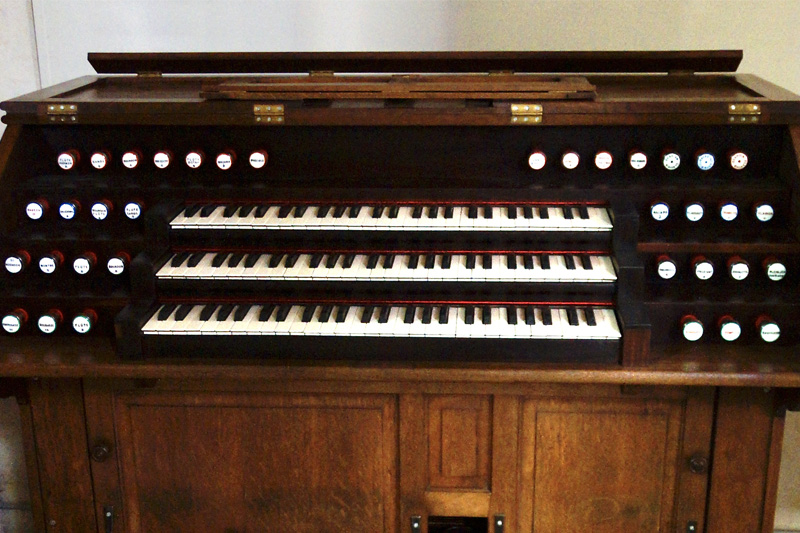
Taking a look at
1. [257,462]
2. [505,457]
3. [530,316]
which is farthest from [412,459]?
[530,316]

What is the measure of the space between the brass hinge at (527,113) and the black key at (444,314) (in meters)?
0.57

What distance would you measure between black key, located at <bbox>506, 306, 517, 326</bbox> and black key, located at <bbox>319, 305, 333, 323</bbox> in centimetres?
49

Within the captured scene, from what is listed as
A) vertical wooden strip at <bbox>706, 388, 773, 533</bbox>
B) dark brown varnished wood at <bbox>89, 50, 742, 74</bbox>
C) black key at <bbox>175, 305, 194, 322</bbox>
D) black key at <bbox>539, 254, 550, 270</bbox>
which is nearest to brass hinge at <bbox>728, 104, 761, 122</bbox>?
dark brown varnished wood at <bbox>89, 50, 742, 74</bbox>

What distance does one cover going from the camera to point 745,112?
2.69 m

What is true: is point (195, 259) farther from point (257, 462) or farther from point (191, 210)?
point (257, 462)

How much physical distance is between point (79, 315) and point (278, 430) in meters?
0.66

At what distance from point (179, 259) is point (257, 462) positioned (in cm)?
65

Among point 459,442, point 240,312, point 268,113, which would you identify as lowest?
point 459,442

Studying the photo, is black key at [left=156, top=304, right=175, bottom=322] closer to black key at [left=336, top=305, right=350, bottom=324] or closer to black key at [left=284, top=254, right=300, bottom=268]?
black key at [left=284, top=254, right=300, bottom=268]

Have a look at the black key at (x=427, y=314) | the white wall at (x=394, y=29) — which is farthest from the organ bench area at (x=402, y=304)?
the white wall at (x=394, y=29)

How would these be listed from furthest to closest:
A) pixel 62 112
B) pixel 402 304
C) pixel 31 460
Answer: pixel 31 460 < pixel 62 112 < pixel 402 304

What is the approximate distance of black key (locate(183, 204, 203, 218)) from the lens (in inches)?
112

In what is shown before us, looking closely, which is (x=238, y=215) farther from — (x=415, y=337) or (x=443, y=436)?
(x=443, y=436)

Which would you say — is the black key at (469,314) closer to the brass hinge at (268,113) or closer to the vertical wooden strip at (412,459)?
the vertical wooden strip at (412,459)
